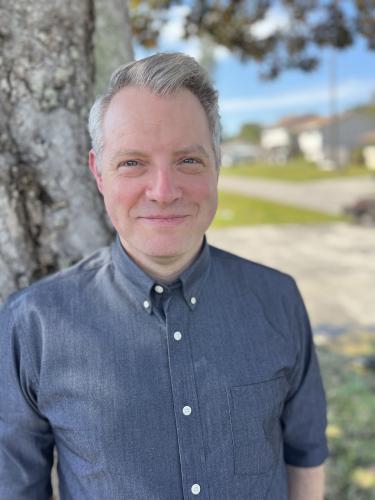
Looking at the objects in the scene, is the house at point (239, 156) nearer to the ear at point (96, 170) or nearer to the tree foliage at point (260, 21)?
the tree foliage at point (260, 21)

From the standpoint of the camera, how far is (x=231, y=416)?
4.84ft

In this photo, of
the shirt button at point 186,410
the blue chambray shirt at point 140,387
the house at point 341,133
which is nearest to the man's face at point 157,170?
the blue chambray shirt at point 140,387

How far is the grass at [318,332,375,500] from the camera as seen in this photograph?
3.36m

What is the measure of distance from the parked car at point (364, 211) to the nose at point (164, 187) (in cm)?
1497

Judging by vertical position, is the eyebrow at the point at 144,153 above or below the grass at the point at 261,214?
above

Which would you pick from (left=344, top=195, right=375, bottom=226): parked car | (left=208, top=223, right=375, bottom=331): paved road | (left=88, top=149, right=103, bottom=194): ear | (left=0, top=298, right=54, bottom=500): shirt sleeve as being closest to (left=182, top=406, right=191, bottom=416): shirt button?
(left=0, top=298, right=54, bottom=500): shirt sleeve

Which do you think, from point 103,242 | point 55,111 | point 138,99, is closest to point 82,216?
point 103,242

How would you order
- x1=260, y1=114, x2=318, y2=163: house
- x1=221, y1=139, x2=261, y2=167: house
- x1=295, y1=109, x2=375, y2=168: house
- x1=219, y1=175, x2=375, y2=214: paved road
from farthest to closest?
x1=260, y1=114, x2=318, y2=163: house → x1=221, y1=139, x2=261, y2=167: house → x1=295, y1=109, x2=375, y2=168: house → x1=219, y1=175, x2=375, y2=214: paved road

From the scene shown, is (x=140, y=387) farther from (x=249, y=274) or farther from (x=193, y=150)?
(x=193, y=150)

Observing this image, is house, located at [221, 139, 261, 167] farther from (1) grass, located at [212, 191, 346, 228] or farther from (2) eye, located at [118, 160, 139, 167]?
(2) eye, located at [118, 160, 139, 167]

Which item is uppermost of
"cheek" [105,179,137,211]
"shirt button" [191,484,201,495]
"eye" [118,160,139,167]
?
"eye" [118,160,139,167]

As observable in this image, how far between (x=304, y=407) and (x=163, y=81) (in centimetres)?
106

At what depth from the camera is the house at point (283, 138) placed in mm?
74062

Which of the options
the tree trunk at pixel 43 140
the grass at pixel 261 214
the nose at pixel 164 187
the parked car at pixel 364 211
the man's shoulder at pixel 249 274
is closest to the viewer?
the nose at pixel 164 187
